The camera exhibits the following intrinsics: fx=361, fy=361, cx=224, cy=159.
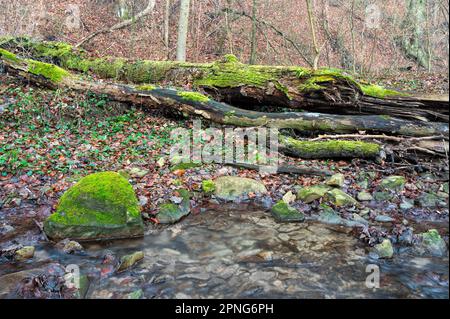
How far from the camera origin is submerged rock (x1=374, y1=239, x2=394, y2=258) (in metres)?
5.08

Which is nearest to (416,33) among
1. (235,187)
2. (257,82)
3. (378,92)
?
(378,92)

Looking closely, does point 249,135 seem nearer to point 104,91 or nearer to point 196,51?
point 104,91

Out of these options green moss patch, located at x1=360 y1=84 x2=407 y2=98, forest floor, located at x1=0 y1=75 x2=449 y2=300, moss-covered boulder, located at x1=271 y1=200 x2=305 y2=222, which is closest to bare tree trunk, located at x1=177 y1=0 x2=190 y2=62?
forest floor, located at x1=0 y1=75 x2=449 y2=300

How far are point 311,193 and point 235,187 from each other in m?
1.49

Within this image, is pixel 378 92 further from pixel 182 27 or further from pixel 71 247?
pixel 71 247

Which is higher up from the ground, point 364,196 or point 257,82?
point 257,82

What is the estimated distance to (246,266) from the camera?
194 inches

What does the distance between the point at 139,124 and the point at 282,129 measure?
3.91 m

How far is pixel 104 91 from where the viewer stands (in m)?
10.2

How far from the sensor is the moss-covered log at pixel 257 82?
8953mm

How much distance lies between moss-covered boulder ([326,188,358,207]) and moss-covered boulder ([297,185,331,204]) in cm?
14

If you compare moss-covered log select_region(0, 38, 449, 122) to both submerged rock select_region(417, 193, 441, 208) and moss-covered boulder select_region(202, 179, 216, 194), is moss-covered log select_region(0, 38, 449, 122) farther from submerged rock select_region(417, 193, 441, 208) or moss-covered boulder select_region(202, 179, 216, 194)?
moss-covered boulder select_region(202, 179, 216, 194)

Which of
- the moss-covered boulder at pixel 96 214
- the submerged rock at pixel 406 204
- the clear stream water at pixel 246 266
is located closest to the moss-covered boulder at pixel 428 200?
the submerged rock at pixel 406 204
